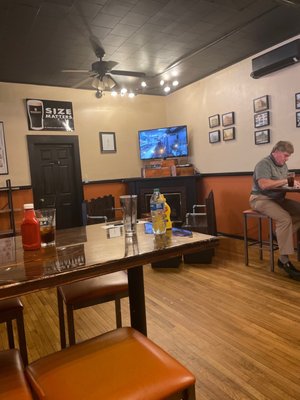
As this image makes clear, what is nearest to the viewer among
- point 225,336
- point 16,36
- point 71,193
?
point 225,336

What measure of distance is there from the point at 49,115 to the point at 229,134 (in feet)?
9.54

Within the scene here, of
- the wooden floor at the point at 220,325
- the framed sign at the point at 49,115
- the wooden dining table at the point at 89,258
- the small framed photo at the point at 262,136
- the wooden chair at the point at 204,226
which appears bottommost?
the wooden floor at the point at 220,325

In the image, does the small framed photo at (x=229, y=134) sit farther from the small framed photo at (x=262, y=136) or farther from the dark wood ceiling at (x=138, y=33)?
the dark wood ceiling at (x=138, y=33)

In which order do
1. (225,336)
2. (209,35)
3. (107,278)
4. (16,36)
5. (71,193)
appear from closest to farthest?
(107,278), (225,336), (16,36), (209,35), (71,193)

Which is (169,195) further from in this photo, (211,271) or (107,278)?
(107,278)

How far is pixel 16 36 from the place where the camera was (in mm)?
3479

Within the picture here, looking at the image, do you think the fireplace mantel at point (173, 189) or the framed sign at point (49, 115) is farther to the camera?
the fireplace mantel at point (173, 189)

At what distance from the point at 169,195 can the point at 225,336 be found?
3.47 meters

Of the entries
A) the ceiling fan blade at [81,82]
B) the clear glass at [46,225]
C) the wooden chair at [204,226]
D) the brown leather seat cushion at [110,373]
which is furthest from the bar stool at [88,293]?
the ceiling fan blade at [81,82]

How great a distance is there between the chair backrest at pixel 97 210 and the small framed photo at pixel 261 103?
2.58 m

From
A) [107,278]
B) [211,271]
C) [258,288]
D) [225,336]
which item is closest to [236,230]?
[211,271]

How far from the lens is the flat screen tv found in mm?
5660

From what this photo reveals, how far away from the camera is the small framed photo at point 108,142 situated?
570cm

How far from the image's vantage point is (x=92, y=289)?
1832mm
